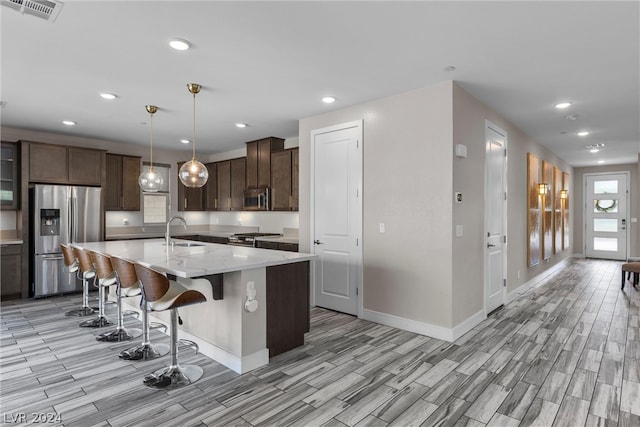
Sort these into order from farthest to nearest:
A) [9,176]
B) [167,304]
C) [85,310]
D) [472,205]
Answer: [9,176] → [85,310] → [472,205] → [167,304]

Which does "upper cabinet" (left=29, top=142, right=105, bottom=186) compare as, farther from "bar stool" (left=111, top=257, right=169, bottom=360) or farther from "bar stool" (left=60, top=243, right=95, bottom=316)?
"bar stool" (left=111, top=257, right=169, bottom=360)

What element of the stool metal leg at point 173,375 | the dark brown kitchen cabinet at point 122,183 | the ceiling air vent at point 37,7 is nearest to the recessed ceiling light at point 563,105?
the stool metal leg at point 173,375

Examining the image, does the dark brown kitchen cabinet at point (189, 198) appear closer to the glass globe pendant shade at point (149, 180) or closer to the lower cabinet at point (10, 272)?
the lower cabinet at point (10, 272)

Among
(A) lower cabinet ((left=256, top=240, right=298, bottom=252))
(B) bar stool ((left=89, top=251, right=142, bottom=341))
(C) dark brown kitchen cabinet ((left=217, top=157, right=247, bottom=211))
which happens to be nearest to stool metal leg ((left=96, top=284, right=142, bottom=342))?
(B) bar stool ((left=89, top=251, right=142, bottom=341))

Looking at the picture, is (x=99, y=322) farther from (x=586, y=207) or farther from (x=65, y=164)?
(x=586, y=207)

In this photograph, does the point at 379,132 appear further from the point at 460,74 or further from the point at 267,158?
the point at 267,158

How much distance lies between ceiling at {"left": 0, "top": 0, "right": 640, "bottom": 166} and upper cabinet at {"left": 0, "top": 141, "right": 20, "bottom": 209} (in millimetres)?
670

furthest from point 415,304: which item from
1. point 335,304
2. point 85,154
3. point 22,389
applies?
point 85,154

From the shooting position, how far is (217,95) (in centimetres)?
394

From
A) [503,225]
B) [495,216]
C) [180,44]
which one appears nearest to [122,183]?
[180,44]

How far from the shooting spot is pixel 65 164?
562 centimetres

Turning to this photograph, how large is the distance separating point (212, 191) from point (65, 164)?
2.61 metres

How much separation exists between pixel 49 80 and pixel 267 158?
310 centimetres

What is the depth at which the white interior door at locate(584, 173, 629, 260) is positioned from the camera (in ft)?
29.7
